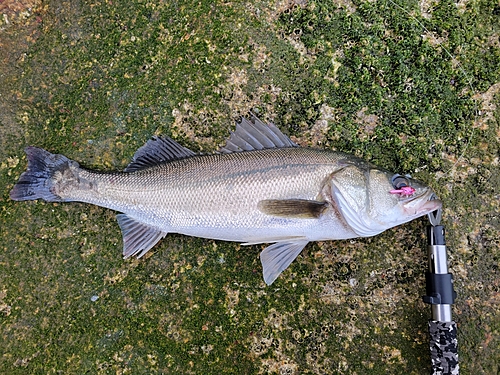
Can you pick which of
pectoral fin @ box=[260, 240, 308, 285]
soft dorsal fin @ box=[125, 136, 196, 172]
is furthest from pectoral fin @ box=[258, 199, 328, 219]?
soft dorsal fin @ box=[125, 136, 196, 172]

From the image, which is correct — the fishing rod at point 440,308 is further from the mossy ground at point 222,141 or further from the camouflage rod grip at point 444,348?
the mossy ground at point 222,141

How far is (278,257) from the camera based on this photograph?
3043 millimetres

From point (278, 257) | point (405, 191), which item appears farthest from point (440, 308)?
point (278, 257)

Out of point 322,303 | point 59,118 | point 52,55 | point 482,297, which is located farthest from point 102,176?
point 482,297

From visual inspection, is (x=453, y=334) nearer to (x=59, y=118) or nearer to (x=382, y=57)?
(x=382, y=57)

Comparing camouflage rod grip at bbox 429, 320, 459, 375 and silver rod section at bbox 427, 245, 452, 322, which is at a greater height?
silver rod section at bbox 427, 245, 452, 322

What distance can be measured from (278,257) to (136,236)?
1207 mm

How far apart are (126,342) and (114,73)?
7.87 ft

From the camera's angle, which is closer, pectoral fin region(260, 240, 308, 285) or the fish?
the fish

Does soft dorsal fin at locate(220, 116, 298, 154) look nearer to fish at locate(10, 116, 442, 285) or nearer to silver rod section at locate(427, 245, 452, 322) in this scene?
fish at locate(10, 116, 442, 285)

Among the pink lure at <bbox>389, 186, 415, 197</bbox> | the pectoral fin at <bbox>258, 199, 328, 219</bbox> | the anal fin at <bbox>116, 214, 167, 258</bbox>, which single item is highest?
the pink lure at <bbox>389, 186, 415, 197</bbox>

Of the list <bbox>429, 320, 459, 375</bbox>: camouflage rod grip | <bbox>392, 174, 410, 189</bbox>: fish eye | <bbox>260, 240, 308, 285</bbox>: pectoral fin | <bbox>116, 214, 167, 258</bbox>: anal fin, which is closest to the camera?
<bbox>429, 320, 459, 375</bbox>: camouflage rod grip

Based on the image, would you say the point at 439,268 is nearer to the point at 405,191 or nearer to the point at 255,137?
the point at 405,191

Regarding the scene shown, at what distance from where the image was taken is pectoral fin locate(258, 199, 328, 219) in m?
2.82
